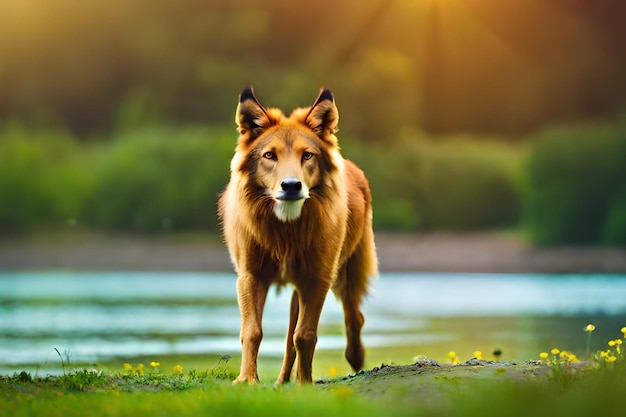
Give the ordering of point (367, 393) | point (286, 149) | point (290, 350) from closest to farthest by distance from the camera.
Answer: point (367, 393) < point (286, 149) < point (290, 350)

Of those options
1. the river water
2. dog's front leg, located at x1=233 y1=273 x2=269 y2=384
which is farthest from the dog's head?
the river water

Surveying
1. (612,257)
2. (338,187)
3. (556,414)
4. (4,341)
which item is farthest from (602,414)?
(612,257)

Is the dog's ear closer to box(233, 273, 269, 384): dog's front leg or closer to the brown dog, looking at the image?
the brown dog

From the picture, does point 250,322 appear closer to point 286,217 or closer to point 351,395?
point 286,217

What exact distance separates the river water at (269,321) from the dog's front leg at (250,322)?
693mm

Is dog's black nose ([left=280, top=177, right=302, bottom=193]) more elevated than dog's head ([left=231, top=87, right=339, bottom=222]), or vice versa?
dog's head ([left=231, top=87, right=339, bottom=222])

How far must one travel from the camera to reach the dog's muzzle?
410 inches

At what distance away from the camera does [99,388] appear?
10719 millimetres

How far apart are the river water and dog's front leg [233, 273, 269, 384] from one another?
69 centimetres

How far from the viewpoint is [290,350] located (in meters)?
12.2

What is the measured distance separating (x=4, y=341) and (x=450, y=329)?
13.0 m

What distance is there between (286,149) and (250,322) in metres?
2.03

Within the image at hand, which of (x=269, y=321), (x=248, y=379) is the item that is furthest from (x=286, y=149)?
(x=269, y=321)

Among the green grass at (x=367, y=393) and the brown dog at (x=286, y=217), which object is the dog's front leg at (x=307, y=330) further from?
the green grass at (x=367, y=393)
